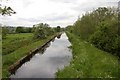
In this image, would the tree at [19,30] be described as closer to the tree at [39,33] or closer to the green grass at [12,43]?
the tree at [39,33]

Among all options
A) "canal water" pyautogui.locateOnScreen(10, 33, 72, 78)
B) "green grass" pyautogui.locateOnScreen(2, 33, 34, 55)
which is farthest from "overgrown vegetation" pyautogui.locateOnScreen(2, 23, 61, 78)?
"canal water" pyautogui.locateOnScreen(10, 33, 72, 78)

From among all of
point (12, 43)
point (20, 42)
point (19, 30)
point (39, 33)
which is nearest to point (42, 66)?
point (12, 43)

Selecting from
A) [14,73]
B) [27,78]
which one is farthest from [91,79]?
[14,73]

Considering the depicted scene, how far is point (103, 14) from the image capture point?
46344mm

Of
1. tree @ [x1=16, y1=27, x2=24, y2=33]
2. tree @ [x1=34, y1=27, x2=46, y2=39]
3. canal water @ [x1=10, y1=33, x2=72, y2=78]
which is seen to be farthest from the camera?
tree @ [x1=16, y1=27, x2=24, y2=33]

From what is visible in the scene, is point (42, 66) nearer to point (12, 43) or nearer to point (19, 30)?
point (12, 43)

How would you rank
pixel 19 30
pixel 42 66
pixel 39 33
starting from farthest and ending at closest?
pixel 19 30, pixel 39 33, pixel 42 66

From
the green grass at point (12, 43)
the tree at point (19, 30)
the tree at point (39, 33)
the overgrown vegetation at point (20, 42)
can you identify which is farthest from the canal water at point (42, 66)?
the tree at point (19, 30)

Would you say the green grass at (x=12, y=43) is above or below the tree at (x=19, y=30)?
below

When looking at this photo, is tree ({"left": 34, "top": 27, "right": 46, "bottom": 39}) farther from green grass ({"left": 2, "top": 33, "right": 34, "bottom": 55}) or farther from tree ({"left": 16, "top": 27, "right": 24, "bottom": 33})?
tree ({"left": 16, "top": 27, "right": 24, "bottom": 33})

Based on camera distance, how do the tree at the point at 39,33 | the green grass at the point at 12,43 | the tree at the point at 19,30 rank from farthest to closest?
the tree at the point at 19,30 → the tree at the point at 39,33 → the green grass at the point at 12,43

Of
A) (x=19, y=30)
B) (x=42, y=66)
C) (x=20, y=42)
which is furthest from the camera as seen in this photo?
(x=19, y=30)

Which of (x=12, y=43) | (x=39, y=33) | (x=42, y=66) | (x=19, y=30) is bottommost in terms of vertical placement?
(x=42, y=66)

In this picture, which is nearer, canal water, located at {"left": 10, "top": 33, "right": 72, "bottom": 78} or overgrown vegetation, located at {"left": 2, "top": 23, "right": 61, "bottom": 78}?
canal water, located at {"left": 10, "top": 33, "right": 72, "bottom": 78}
